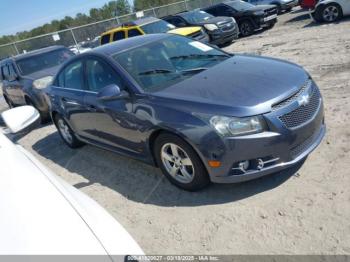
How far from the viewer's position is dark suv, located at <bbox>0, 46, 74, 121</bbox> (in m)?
8.85

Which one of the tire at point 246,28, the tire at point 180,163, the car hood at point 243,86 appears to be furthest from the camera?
the tire at point 246,28

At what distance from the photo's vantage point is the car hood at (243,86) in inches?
136

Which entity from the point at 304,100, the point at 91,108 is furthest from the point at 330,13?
the point at 91,108

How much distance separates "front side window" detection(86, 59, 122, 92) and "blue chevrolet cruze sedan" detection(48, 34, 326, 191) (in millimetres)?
14

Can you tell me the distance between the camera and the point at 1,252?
163 cm

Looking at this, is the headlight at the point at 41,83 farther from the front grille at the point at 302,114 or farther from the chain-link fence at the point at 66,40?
the chain-link fence at the point at 66,40

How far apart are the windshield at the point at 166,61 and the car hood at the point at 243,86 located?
209 mm

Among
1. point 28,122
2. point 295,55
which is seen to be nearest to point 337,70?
point 295,55

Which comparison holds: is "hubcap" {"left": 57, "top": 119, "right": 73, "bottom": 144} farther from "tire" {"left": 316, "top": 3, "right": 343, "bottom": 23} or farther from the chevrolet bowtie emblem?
"tire" {"left": 316, "top": 3, "right": 343, "bottom": 23}

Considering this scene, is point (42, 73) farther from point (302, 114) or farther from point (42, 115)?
point (302, 114)

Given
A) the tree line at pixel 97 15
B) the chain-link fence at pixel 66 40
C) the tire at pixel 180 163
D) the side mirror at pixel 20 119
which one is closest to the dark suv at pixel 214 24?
the chain-link fence at pixel 66 40

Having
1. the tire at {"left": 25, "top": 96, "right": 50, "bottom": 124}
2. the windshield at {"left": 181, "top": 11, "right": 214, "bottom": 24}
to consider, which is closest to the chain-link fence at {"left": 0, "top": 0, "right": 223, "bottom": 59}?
the windshield at {"left": 181, "top": 11, "right": 214, "bottom": 24}

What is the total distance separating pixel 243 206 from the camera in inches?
141

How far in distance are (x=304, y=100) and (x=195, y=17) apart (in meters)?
12.9
